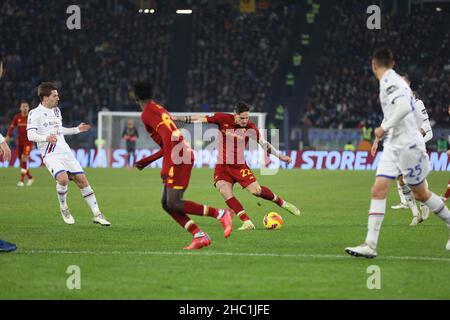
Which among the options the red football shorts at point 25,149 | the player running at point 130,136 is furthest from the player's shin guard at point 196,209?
the player running at point 130,136

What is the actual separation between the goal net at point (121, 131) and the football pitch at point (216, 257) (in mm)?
18471

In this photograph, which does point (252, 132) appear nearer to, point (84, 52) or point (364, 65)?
point (364, 65)

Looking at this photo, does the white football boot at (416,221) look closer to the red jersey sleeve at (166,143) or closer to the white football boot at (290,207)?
the white football boot at (290,207)

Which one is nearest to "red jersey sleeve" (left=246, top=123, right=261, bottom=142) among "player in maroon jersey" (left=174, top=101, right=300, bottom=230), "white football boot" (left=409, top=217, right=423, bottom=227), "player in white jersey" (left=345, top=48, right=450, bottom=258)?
"player in maroon jersey" (left=174, top=101, right=300, bottom=230)

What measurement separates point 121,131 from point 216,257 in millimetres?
28570

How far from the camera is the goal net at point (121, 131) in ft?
128

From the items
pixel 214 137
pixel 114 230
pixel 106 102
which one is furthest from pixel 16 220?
pixel 106 102

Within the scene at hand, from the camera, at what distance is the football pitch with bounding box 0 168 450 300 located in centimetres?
912

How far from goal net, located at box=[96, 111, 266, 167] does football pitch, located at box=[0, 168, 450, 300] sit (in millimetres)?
18471

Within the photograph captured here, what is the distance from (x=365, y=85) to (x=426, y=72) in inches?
131

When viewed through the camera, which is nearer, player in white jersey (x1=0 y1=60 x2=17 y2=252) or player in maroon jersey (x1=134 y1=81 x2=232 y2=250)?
player in white jersey (x1=0 y1=60 x2=17 y2=252)

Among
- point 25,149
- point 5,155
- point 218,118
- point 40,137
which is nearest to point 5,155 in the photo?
point 5,155

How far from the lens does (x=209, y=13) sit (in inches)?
2090

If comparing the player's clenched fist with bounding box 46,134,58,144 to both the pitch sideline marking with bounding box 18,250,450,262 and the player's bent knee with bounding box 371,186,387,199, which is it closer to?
the pitch sideline marking with bounding box 18,250,450,262
